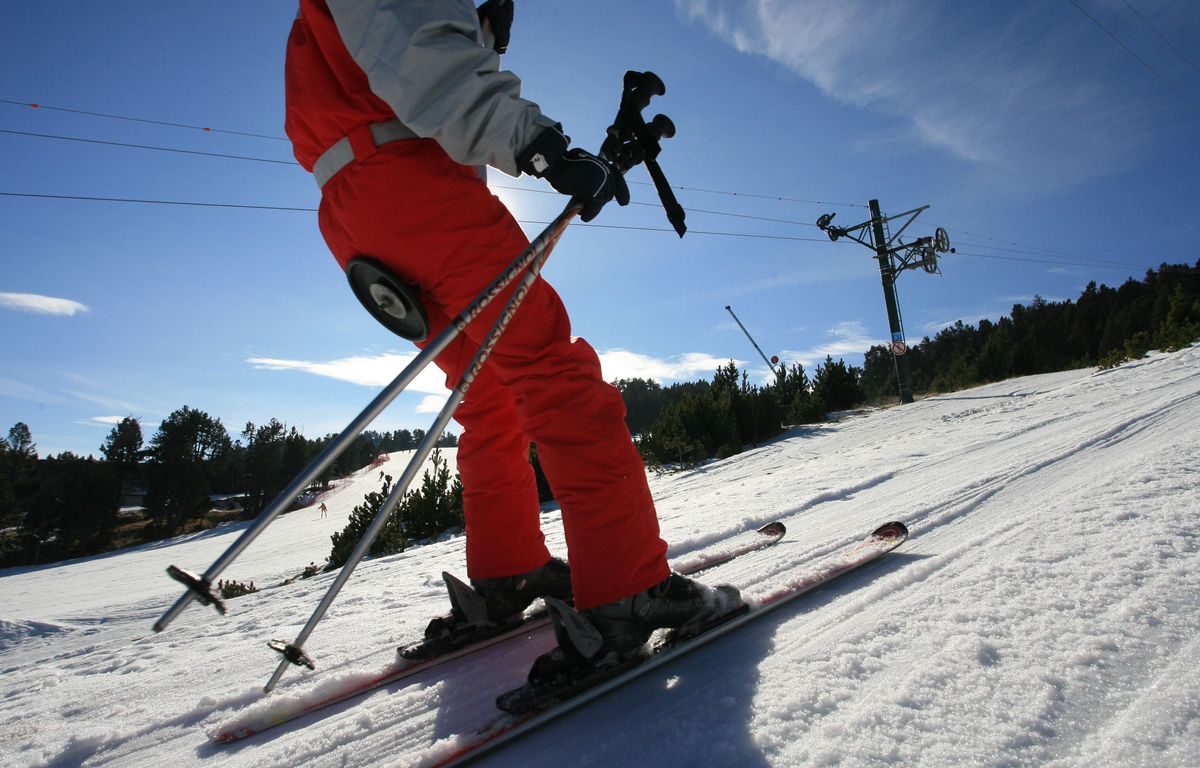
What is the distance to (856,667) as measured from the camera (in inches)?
37.7

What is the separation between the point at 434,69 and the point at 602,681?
50.2 inches

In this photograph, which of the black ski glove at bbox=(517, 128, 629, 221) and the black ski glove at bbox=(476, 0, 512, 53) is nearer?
the black ski glove at bbox=(517, 128, 629, 221)

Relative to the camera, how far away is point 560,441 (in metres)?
1.23

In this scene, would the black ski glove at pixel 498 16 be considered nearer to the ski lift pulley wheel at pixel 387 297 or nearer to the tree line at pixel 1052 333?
the ski lift pulley wheel at pixel 387 297

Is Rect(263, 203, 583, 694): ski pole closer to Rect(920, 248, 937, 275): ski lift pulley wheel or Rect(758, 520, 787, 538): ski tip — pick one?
Rect(758, 520, 787, 538): ski tip

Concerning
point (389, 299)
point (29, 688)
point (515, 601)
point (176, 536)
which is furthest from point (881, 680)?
point (176, 536)

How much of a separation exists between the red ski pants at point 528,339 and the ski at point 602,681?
145 millimetres

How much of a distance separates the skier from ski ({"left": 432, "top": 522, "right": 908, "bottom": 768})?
44 millimetres

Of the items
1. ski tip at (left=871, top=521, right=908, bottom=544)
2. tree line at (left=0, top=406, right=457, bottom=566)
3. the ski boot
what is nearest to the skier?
the ski boot

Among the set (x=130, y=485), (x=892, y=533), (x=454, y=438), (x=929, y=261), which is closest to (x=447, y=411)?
(x=892, y=533)

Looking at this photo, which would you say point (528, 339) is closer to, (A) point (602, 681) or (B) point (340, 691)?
(A) point (602, 681)

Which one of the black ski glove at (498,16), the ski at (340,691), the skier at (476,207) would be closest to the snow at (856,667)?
the ski at (340,691)

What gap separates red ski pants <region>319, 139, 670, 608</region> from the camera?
46.8 inches

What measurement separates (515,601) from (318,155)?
126cm
